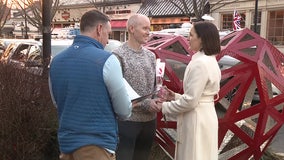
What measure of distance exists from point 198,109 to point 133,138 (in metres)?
0.67

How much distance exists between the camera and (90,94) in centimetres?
268

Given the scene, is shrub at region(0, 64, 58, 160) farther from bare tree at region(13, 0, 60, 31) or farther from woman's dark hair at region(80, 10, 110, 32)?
bare tree at region(13, 0, 60, 31)

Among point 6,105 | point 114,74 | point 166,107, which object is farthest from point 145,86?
point 6,105

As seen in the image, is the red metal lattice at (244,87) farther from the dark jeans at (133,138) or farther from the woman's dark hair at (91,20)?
the woman's dark hair at (91,20)

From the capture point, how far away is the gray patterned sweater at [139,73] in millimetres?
3734

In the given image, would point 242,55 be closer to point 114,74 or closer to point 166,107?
point 166,107

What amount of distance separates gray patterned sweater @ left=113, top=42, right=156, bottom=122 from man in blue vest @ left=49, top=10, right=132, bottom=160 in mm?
908

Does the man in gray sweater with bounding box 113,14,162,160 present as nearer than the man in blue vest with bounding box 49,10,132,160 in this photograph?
No

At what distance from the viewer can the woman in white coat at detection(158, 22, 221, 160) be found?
3.46 m

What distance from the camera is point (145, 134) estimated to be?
12.8 feet

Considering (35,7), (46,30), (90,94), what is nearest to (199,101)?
(90,94)

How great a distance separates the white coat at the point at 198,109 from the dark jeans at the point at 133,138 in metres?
0.30

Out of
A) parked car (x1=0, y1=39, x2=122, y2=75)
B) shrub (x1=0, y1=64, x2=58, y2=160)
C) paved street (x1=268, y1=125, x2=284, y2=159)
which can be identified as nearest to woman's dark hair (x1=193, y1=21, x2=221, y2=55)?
shrub (x1=0, y1=64, x2=58, y2=160)

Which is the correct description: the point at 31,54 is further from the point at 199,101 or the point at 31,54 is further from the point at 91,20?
the point at 91,20
